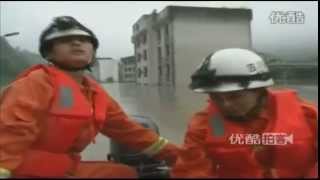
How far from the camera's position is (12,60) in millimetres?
1656

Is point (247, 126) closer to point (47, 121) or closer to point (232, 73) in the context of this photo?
point (232, 73)

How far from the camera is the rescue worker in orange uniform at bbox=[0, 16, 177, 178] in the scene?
1.52m

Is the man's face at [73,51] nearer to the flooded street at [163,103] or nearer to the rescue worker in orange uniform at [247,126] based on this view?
the flooded street at [163,103]

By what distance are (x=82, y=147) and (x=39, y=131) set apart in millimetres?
183

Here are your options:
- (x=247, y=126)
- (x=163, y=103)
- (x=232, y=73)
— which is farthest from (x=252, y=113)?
(x=163, y=103)

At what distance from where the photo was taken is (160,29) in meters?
1.44

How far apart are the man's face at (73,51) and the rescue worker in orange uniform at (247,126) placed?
13.7 inches

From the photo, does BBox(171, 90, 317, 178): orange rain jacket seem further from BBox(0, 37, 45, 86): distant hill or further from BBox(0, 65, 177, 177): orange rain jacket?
BBox(0, 37, 45, 86): distant hill

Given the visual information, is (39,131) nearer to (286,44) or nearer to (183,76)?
(183,76)

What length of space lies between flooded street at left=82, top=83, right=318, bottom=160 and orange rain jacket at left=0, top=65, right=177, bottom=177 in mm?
87

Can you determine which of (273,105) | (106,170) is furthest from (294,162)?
(106,170)

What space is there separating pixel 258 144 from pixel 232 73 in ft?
0.64

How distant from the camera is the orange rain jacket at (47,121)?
1507 mm

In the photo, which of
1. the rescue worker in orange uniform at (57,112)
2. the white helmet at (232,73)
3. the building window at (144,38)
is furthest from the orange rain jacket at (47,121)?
the white helmet at (232,73)
